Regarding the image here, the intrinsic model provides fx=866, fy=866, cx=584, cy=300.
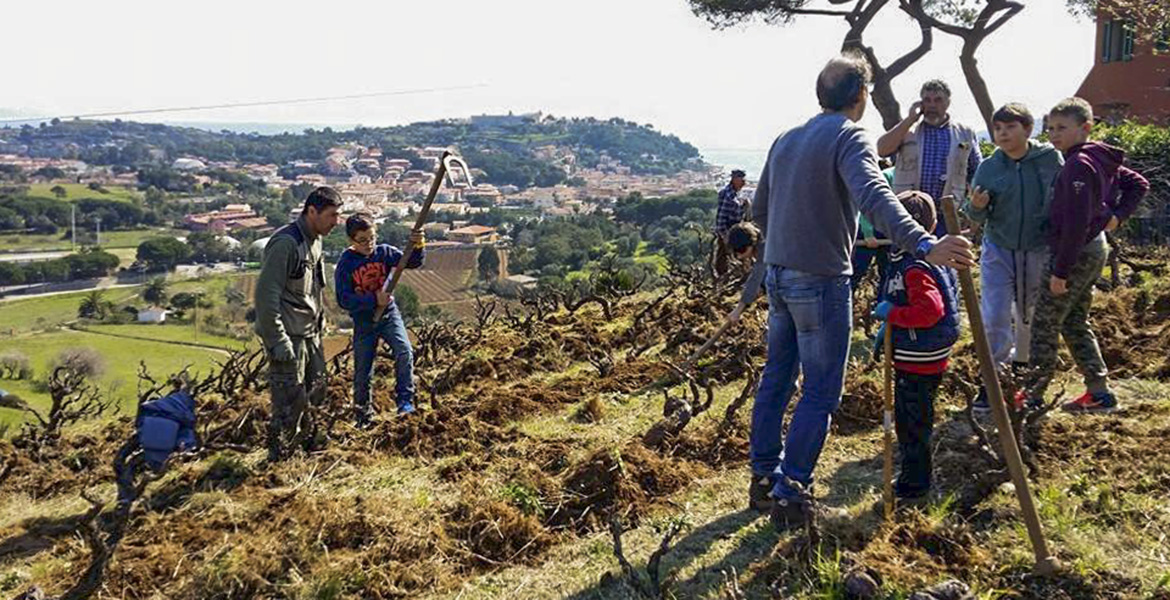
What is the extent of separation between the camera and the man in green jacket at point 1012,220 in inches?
158

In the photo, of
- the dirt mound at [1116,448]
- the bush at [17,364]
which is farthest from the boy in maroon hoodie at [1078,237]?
the bush at [17,364]

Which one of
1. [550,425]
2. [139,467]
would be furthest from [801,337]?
[139,467]

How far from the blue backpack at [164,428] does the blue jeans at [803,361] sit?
2.79 metres

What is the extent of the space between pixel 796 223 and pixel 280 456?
122 inches

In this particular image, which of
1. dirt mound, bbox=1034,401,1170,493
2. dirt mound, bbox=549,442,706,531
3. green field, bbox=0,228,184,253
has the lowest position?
green field, bbox=0,228,184,253

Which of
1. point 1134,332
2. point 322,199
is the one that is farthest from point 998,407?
point 1134,332

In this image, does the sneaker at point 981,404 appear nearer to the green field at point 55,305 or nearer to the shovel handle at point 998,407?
the shovel handle at point 998,407

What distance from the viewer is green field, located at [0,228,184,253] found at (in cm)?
6662

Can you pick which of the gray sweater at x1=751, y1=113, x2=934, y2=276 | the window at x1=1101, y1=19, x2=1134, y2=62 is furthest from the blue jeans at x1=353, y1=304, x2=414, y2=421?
the window at x1=1101, y1=19, x2=1134, y2=62

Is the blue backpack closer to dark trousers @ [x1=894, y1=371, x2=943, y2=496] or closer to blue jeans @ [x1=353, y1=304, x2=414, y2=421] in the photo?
blue jeans @ [x1=353, y1=304, x2=414, y2=421]

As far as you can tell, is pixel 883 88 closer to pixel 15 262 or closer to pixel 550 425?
pixel 550 425

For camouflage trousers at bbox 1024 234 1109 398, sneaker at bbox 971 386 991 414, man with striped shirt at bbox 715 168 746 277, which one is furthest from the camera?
man with striped shirt at bbox 715 168 746 277

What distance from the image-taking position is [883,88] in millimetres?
15648

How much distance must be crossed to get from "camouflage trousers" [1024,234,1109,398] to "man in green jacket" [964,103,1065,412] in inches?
4.0
